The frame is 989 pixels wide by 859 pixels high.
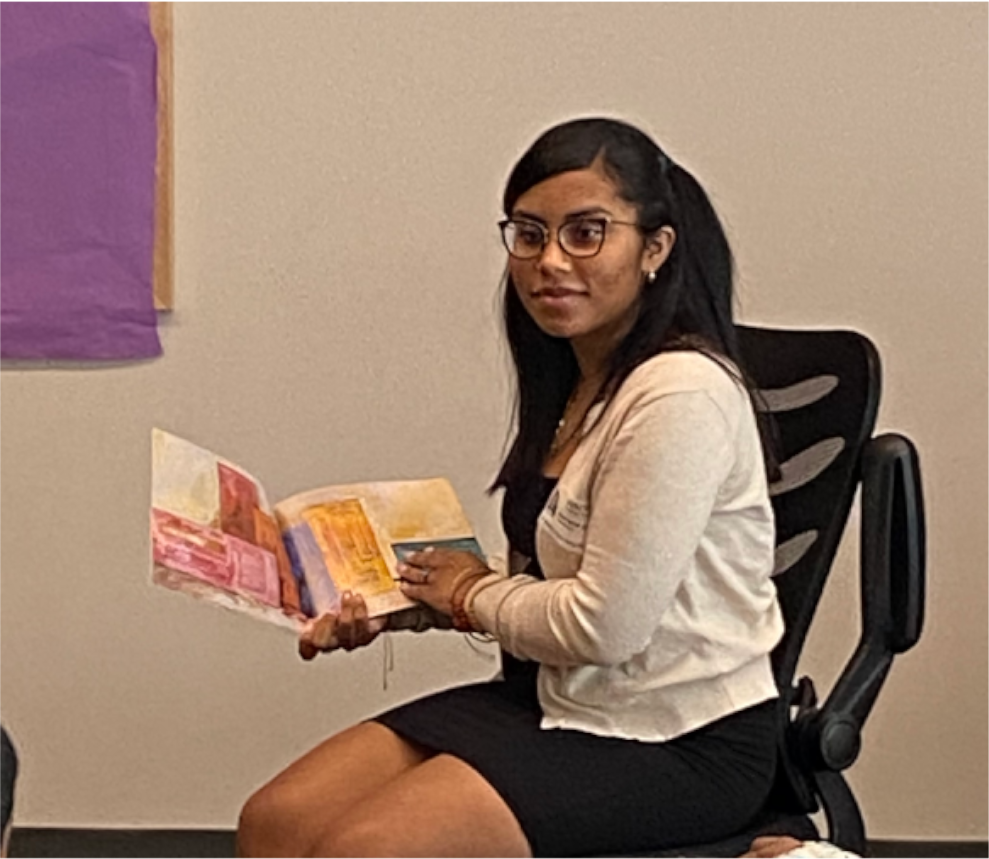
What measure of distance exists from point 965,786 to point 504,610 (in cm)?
123

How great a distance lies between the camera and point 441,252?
2.13m

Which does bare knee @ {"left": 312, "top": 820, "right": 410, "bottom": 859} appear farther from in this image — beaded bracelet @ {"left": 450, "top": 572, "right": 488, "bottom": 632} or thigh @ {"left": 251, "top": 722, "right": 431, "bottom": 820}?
beaded bracelet @ {"left": 450, "top": 572, "right": 488, "bottom": 632}

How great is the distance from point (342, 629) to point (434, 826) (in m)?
0.29

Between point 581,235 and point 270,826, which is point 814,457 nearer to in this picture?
point 581,235

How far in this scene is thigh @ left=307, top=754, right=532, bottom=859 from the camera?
46.9 inches

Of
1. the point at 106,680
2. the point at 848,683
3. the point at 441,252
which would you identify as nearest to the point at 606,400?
the point at 848,683

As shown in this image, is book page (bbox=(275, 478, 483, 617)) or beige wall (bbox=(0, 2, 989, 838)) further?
beige wall (bbox=(0, 2, 989, 838))

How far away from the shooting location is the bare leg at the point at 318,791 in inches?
52.2

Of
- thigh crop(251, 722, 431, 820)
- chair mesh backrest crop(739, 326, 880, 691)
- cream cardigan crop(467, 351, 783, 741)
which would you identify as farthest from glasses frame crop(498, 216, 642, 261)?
thigh crop(251, 722, 431, 820)

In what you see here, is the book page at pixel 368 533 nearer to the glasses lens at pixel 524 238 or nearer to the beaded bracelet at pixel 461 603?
the beaded bracelet at pixel 461 603

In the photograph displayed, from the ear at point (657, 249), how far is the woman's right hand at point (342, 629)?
1.33ft

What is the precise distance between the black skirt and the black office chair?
0.16 ft

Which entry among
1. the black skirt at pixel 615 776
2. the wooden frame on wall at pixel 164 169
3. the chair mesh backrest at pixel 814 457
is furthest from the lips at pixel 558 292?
the wooden frame on wall at pixel 164 169

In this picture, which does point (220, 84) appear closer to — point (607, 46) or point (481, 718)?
point (607, 46)
